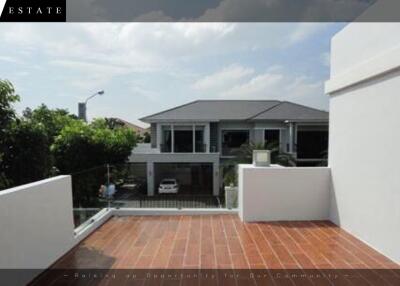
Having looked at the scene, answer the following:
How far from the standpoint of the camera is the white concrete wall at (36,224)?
9.48 feet

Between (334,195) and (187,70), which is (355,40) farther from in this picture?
A: (187,70)

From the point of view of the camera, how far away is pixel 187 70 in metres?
7.67

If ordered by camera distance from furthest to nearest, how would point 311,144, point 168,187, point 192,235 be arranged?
point 311,144 < point 168,187 < point 192,235

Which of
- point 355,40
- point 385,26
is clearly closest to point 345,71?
point 355,40

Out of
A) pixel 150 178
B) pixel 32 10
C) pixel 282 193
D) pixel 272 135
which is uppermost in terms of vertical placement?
pixel 32 10

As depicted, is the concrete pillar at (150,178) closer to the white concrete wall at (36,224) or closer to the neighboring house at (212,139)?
the neighboring house at (212,139)

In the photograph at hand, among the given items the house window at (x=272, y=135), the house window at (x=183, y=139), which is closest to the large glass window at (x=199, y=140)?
the house window at (x=183, y=139)

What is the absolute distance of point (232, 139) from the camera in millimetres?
19422

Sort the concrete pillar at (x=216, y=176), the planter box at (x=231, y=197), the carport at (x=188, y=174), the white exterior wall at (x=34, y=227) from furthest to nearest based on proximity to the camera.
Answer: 1. the carport at (x=188, y=174)
2. the concrete pillar at (x=216, y=176)
3. the planter box at (x=231, y=197)
4. the white exterior wall at (x=34, y=227)

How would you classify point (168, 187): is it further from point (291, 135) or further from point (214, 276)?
point (214, 276)

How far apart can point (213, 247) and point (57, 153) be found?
32.0 feet

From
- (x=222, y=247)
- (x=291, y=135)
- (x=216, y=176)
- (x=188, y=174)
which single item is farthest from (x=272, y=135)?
(x=222, y=247)

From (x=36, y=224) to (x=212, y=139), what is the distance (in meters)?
16.0

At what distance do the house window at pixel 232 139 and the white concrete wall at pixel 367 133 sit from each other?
13.5 metres
